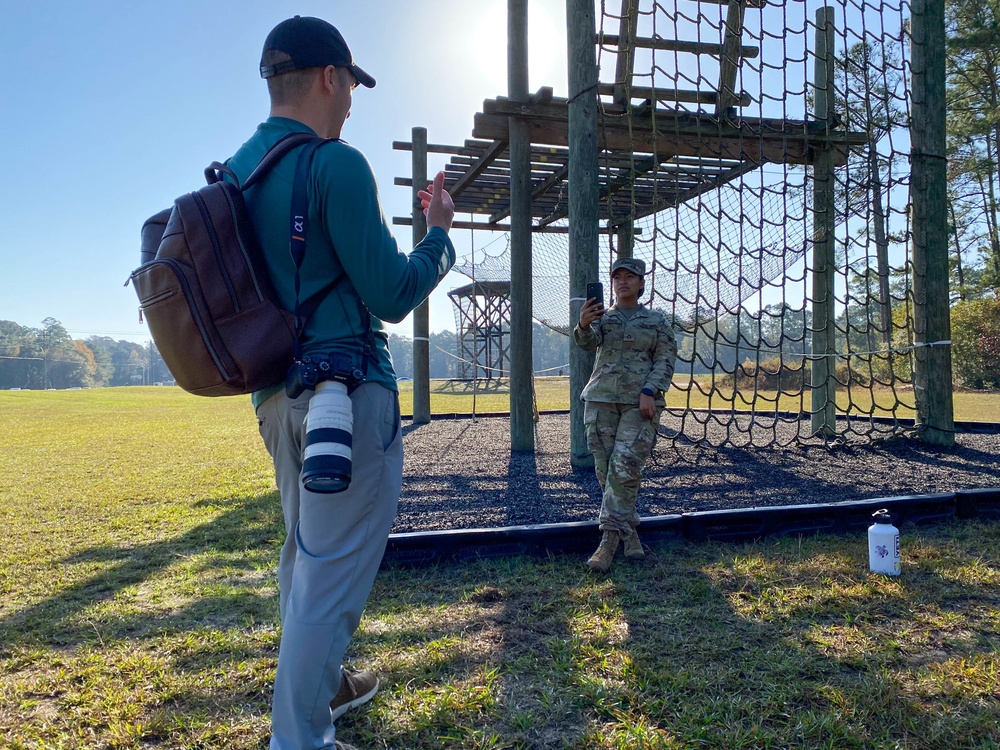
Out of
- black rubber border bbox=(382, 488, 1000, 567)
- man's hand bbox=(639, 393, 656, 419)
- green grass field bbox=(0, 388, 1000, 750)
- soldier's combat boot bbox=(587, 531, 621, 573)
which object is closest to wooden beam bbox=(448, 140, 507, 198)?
man's hand bbox=(639, 393, 656, 419)

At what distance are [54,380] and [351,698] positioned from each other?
103 metres

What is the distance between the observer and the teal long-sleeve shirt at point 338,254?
1531mm

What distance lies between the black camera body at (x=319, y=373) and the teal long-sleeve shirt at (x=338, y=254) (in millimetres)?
34

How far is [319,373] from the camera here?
4.96 feet

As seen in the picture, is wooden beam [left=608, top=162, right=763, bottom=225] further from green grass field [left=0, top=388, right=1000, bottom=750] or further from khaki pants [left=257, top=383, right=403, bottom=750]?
khaki pants [left=257, top=383, right=403, bottom=750]

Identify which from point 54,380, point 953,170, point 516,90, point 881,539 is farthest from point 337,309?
point 54,380

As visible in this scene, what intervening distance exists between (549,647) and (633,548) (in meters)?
1.11

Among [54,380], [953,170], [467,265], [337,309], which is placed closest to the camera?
[337,309]

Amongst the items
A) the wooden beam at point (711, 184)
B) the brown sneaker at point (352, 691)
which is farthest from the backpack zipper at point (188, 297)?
the wooden beam at point (711, 184)

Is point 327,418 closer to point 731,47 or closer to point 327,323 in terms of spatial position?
point 327,323

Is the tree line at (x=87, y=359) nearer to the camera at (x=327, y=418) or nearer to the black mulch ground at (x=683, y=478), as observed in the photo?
the black mulch ground at (x=683, y=478)

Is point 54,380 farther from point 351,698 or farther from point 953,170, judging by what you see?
point 351,698

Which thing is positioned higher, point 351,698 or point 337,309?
point 337,309

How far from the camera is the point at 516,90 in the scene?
6410mm
